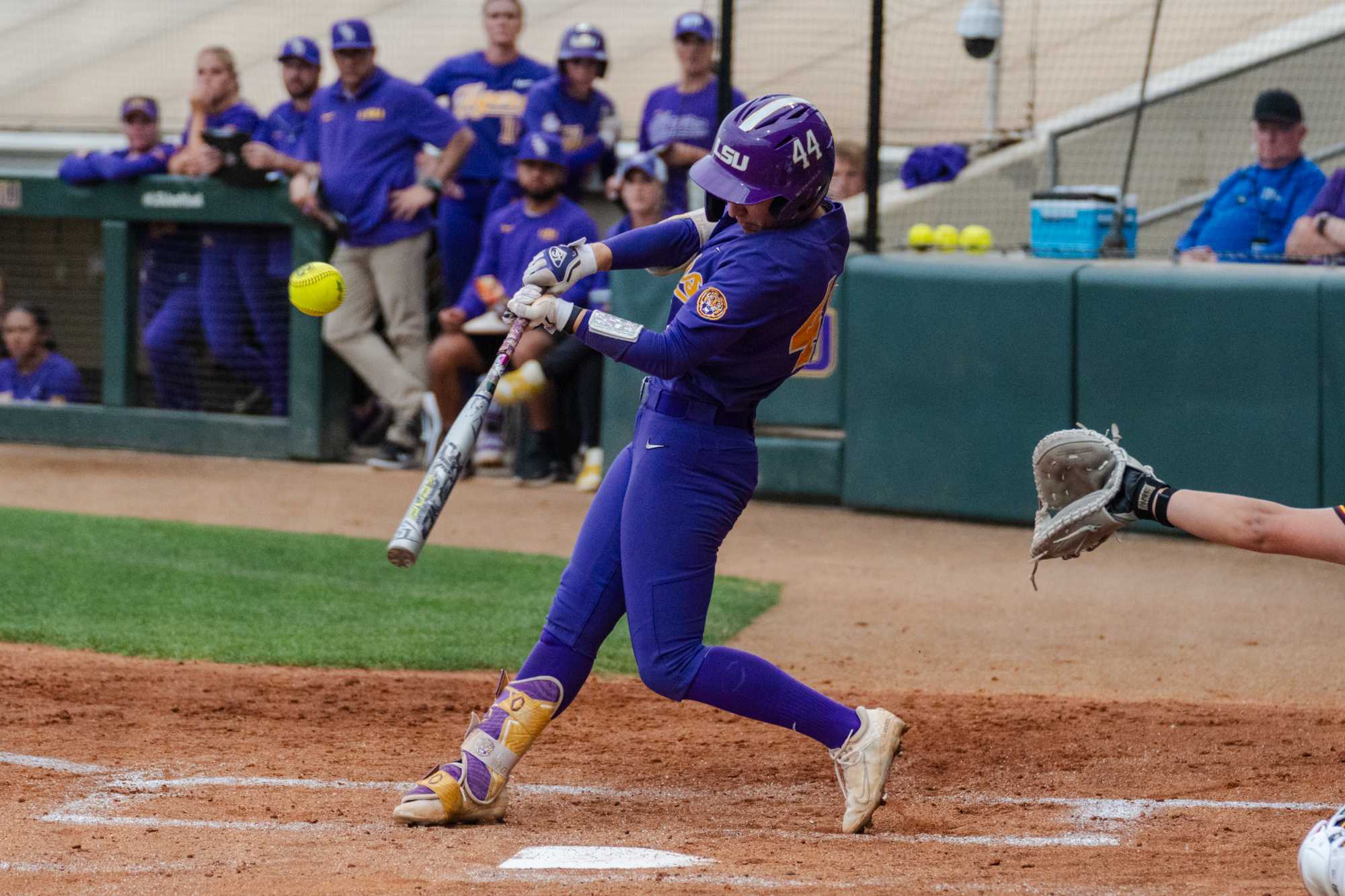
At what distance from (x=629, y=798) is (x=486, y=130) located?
620 cm

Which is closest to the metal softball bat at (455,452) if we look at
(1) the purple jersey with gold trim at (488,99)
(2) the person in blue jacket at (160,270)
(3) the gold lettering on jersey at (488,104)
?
(1) the purple jersey with gold trim at (488,99)

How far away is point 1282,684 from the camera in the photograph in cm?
557

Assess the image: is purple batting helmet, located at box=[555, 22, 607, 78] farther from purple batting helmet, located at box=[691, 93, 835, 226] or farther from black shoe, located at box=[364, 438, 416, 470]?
purple batting helmet, located at box=[691, 93, 835, 226]

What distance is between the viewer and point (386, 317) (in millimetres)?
9719

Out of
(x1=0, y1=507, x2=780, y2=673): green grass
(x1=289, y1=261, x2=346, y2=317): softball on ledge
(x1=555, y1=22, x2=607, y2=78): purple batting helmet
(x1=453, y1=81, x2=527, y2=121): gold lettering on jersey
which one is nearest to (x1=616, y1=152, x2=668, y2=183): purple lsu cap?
(x1=555, y1=22, x2=607, y2=78): purple batting helmet

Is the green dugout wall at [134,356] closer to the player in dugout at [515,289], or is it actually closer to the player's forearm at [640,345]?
the player in dugout at [515,289]

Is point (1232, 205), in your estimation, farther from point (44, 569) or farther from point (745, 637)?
point (44, 569)

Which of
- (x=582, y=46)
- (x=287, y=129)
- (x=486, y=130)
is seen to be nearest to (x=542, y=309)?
(x=582, y=46)

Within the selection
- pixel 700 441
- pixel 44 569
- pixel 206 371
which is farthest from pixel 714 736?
pixel 206 371

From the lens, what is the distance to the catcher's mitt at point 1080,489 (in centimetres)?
362

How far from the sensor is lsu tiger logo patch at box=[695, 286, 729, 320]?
3727 millimetres

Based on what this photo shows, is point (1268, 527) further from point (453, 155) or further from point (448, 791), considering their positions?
point (453, 155)

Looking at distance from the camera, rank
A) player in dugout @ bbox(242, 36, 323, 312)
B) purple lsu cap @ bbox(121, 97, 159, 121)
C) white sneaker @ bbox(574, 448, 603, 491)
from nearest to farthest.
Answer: white sneaker @ bbox(574, 448, 603, 491)
player in dugout @ bbox(242, 36, 323, 312)
purple lsu cap @ bbox(121, 97, 159, 121)

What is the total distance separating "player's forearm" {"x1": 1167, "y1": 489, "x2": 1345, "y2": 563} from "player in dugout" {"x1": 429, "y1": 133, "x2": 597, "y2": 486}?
5.69 meters
